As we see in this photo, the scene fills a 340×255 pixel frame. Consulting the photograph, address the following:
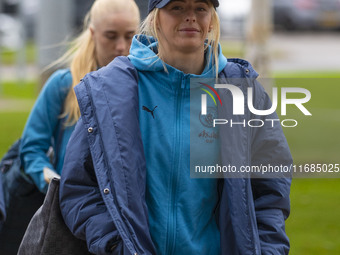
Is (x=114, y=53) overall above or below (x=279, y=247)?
above

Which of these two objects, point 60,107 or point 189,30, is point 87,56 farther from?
point 189,30

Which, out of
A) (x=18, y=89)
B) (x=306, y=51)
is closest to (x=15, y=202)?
(x=18, y=89)

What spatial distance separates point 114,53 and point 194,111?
1.15 metres

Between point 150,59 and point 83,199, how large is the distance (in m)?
0.60

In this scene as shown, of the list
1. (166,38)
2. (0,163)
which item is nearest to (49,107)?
(0,163)

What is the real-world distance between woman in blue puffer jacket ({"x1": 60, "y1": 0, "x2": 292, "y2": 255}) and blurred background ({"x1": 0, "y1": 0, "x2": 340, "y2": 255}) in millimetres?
2026

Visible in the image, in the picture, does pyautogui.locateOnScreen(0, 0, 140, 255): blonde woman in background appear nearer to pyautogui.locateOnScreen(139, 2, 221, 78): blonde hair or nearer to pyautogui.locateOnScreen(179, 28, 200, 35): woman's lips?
pyautogui.locateOnScreen(139, 2, 221, 78): blonde hair

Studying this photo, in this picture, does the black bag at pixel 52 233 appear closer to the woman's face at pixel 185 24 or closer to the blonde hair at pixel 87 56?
the woman's face at pixel 185 24

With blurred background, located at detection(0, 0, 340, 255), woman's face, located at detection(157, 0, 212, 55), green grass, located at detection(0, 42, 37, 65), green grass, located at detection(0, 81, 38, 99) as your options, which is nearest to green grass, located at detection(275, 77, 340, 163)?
blurred background, located at detection(0, 0, 340, 255)

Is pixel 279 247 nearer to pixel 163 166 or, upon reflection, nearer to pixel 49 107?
pixel 163 166

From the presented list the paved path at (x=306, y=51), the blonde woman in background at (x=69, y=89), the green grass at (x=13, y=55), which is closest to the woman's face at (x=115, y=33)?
the blonde woman in background at (x=69, y=89)

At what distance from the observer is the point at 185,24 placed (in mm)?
2742

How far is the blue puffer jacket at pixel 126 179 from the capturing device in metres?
2.61

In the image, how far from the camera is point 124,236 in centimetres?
A: 255
